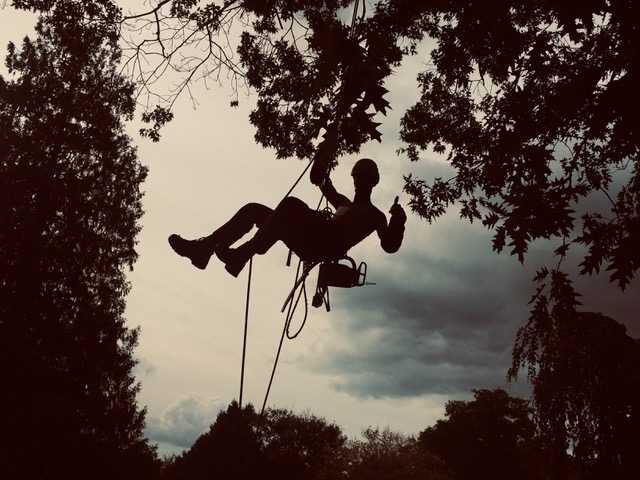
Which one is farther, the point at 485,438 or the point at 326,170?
the point at 485,438

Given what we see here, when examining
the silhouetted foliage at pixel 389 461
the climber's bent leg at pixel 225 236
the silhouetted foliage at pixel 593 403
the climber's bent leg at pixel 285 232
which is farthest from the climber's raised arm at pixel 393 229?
the silhouetted foliage at pixel 389 461

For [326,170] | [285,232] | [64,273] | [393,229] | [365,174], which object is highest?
[64,273]

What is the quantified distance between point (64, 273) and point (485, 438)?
174 ft

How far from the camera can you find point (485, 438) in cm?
5709

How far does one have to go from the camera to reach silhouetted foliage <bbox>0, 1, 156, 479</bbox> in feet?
51.1

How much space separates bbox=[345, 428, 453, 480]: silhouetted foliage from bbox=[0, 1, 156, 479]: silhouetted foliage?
108 feet

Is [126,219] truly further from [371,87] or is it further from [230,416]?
[230,416]

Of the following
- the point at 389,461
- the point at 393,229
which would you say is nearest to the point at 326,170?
the point at 393,229

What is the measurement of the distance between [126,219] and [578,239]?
18.0 m

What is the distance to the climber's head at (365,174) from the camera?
4.47m

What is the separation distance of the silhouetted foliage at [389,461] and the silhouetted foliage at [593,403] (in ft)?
110

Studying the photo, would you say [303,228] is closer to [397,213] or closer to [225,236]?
[225,236]

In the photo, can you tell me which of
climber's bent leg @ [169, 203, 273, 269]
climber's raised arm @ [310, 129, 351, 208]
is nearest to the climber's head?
climber's raised arm @ [310, 129, 351, 208]

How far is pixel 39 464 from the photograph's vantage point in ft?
48.7
